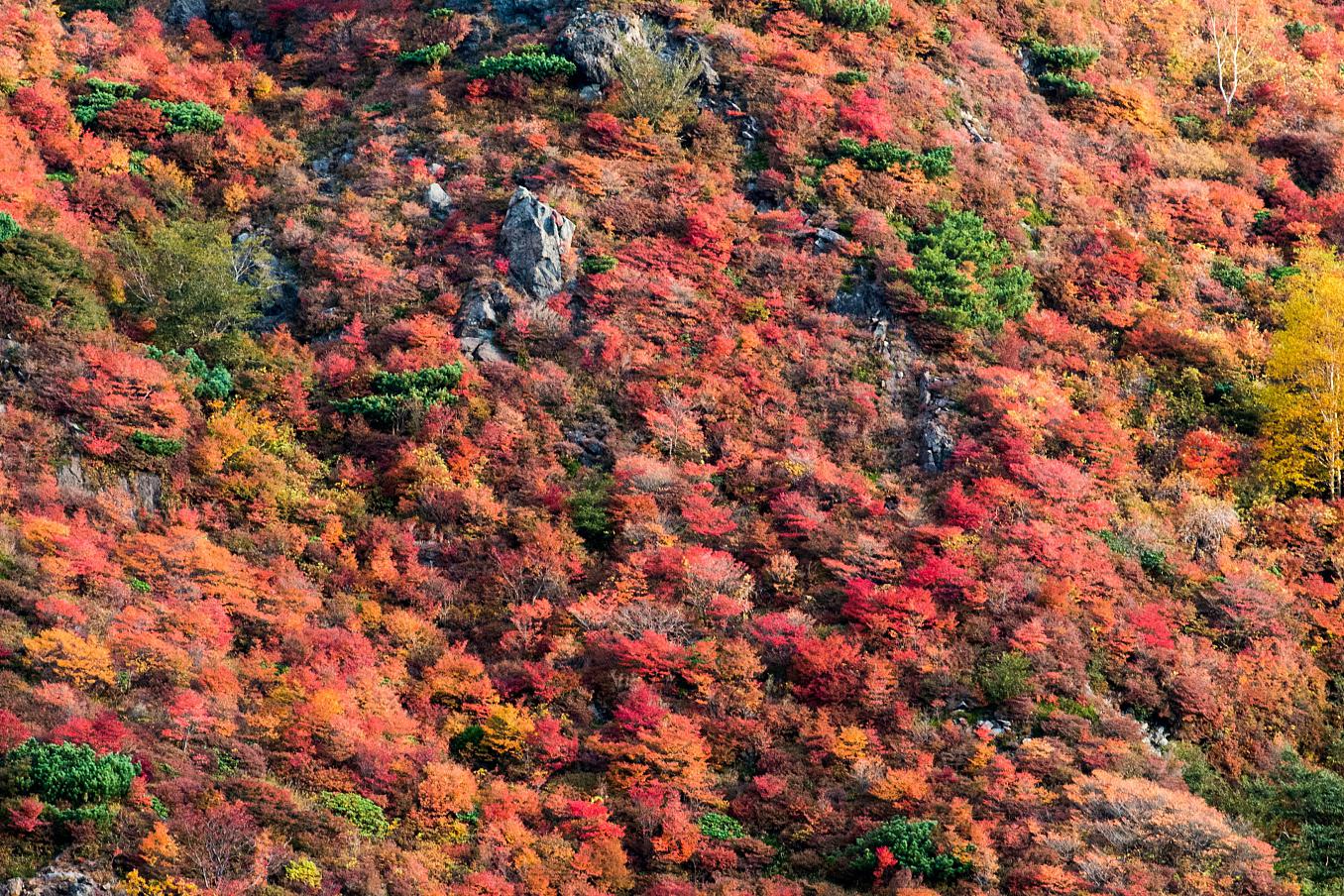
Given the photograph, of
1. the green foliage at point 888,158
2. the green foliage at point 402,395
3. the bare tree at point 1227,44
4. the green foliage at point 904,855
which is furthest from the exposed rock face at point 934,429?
the bare tree at point 1227,44

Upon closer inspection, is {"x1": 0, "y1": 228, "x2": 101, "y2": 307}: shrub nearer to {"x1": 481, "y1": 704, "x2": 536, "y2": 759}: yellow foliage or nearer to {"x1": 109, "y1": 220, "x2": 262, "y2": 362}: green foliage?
{"x1": 109, "y1": 220, "x2": 262, "y2": 362}: green foliage

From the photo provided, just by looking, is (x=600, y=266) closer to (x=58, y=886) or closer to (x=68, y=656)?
(x=68, y=656)

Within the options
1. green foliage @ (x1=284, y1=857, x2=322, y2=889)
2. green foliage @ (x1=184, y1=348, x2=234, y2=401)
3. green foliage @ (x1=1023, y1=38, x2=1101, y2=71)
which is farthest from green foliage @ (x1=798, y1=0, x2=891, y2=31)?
green foliage @ (x1=284, y1=857, x2=322, y2=889)

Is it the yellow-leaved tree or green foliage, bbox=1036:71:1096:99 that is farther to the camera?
green foliage, bbox=1036:71:1096:99

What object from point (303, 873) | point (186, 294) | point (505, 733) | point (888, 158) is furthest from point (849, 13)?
point (303, 873)

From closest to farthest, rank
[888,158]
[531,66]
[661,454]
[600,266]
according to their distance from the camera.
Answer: [661,454], [600,266], [888,158], [531,66]

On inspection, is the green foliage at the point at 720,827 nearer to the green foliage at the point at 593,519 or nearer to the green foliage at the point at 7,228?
the green foliage at the point at 593,519
